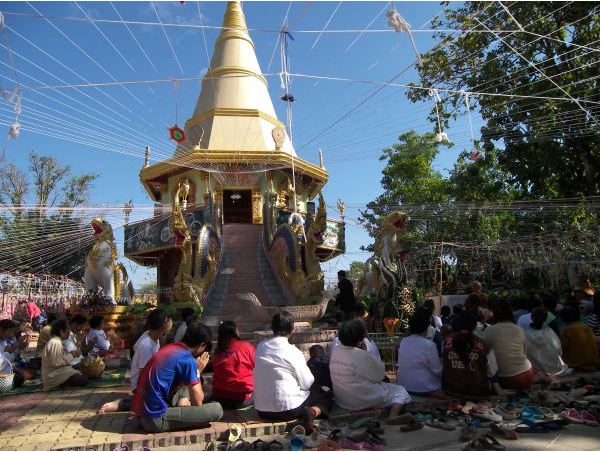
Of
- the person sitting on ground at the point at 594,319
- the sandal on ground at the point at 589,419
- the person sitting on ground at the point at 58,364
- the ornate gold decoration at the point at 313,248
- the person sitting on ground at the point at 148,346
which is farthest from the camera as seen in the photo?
the ornate gold decoration at the point at 313,248

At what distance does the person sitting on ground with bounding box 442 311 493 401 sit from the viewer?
14.8ft

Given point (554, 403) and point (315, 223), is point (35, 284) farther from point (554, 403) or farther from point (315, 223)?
point (554, 403)

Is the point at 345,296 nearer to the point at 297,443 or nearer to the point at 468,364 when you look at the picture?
the point at 468,364

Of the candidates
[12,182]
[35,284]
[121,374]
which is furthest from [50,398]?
[12,182]

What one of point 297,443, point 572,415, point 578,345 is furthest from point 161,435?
point 578,345

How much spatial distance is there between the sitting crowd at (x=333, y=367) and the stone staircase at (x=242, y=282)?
407 cm

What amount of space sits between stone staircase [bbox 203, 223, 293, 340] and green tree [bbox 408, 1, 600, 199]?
6.43m

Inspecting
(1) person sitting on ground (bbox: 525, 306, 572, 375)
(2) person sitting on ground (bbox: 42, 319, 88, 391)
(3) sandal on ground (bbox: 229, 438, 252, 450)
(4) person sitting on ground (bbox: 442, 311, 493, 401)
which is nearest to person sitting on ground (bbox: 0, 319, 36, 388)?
(2) person sitting on ground (bbox: 42, 319, 88, 391)

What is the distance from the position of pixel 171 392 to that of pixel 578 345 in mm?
4729

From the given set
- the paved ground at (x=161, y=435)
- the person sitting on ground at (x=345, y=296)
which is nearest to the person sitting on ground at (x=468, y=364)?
the paved ground at (x=161, y=435)

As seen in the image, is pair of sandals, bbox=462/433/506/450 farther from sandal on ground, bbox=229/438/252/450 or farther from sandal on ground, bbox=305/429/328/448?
sandal on ground, bbox=229/438/252/450

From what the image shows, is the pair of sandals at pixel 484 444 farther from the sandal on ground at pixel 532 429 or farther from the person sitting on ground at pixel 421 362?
the person sitting on ground at pixel 421 362

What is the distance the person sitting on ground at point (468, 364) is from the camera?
4.50m

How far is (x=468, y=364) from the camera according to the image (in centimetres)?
453
